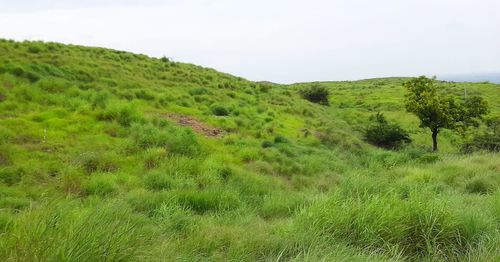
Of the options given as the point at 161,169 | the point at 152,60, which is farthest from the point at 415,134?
the point at 161,169

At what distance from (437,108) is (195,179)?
1450 centimetres

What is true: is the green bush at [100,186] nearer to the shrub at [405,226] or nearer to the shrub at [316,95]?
the shrub at [405,226]

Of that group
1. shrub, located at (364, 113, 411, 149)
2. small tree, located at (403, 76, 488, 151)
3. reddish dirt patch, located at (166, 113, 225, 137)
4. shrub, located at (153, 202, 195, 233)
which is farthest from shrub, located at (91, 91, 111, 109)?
shrub, located at (364, 113, 411, 149)

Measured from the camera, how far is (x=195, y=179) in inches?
442

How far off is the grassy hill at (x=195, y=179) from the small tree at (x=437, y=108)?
3218 mm

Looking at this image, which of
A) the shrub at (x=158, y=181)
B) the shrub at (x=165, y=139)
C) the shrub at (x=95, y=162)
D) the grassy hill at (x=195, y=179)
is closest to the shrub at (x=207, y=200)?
the grassy hill at (x=195, y=179)

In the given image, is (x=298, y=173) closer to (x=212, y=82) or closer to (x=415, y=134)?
(x=212, y=82)

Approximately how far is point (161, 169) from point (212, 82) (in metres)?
16.2

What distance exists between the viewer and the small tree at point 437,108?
2166 cm

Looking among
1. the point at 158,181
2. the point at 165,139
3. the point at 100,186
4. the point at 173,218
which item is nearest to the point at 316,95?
the point at 165,139

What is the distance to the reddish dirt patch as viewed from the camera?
1662cm

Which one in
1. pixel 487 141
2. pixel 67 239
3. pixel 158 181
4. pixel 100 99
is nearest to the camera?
pixel 67 239

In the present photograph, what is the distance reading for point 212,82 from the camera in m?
27.1

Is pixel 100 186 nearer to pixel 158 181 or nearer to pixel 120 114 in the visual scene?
pixel 158 181
